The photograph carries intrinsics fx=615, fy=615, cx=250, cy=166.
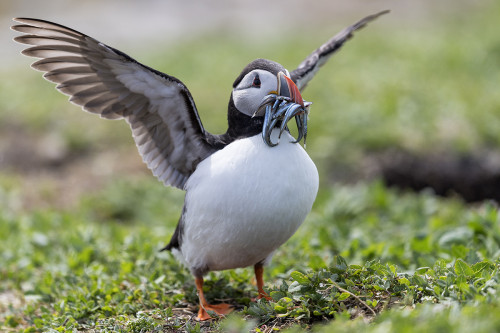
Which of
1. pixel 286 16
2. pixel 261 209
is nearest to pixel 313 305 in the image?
pixel 261 209

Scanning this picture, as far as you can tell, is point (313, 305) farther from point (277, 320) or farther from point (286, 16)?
point (286, 16)

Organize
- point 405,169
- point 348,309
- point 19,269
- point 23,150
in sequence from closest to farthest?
point 348,309 → point 19,269 → point 405,169 → point 23,150

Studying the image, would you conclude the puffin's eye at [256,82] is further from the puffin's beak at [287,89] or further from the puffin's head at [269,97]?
the puffin's beak at [287,89]

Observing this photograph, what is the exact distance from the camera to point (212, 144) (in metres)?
3.97

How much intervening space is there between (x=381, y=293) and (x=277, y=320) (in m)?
0.60

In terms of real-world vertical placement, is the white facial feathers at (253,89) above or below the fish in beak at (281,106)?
above

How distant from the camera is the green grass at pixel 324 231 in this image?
3.41 meters

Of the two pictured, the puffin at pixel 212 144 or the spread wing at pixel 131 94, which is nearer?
the puffin at pixel 212 144

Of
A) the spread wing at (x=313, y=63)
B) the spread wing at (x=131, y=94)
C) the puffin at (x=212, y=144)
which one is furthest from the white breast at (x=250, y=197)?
the spread wing at (x=313, y=63)

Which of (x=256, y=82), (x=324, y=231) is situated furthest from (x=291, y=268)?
(x=256, y=82)

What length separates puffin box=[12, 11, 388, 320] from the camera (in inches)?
140

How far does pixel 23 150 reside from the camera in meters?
8.75

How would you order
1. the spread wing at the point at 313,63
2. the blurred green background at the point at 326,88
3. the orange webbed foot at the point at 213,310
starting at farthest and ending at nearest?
the blurred green background at the point at 326,88 < the spread wing at the point at 313,63 < the orange webbed foot at the point at 213,310

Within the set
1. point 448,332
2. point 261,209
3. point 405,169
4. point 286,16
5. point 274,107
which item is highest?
point 286,16
